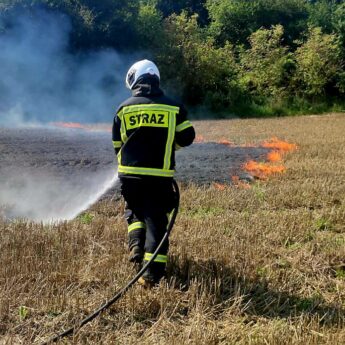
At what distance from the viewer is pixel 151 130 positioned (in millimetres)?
3945

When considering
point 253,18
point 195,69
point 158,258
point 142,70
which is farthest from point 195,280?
point 253,18

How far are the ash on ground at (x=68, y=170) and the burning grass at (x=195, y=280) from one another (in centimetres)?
98

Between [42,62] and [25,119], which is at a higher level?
[42,62]

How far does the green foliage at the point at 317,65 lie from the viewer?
28.9 meters

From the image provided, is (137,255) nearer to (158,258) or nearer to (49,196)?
(158,258)

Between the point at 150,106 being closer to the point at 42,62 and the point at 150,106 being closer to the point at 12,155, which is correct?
the point at 12,155

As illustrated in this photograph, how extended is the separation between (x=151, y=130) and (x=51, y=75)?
896 inches

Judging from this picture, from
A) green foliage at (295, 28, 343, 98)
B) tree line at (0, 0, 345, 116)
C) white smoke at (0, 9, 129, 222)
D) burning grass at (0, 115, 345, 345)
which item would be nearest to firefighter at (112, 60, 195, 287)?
burning grass at (0, 115, 345, 345)

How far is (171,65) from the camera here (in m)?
28.7

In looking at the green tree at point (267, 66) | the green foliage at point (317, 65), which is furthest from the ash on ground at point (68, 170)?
the green foliage at point (317, 65)

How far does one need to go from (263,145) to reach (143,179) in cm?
914

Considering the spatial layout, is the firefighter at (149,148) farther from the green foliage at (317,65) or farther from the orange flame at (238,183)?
the green foliage at (317,65)

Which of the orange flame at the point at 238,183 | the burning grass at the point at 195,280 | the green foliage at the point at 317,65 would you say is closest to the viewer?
the burning grass at the point at 195,280

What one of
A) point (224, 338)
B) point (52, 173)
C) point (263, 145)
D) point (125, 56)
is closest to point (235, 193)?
point (52, 173)
